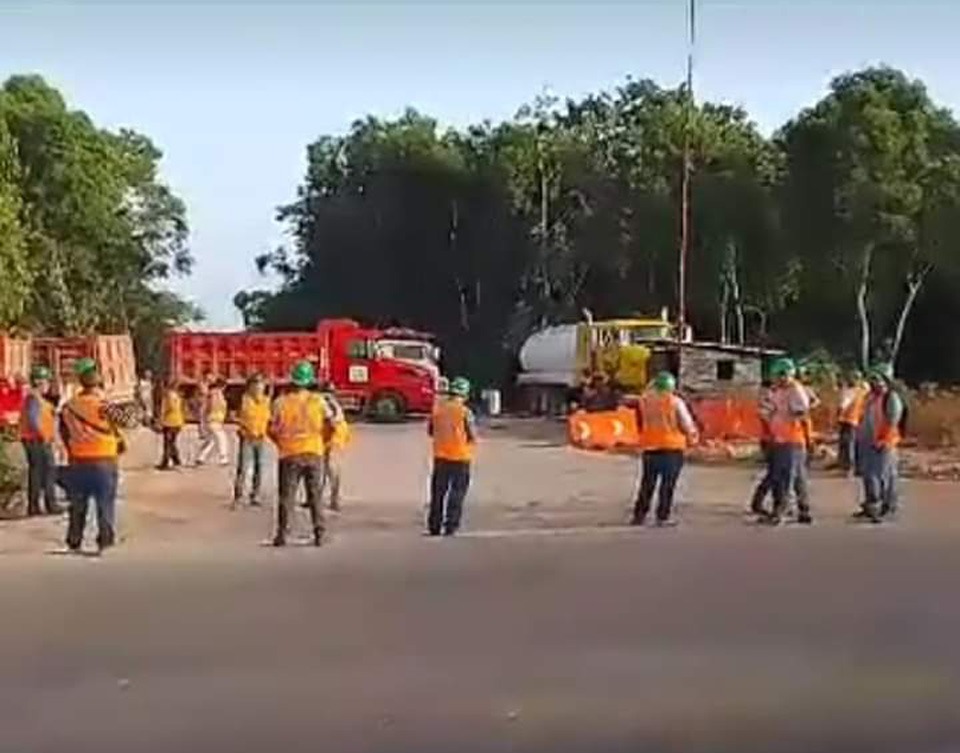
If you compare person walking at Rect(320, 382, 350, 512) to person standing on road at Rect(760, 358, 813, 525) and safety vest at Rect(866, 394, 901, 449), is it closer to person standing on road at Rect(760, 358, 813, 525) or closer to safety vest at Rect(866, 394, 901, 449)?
person standing on road at Rect(760, 358, 813, 525)

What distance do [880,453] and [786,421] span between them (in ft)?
3.97

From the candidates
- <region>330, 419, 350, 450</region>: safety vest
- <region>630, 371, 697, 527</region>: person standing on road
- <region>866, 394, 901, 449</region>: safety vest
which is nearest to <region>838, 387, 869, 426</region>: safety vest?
<region>866, 394, 901, 449</region>: safety vest

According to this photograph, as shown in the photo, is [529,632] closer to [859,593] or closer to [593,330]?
[859,593]

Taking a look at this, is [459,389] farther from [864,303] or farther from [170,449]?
[864,303]

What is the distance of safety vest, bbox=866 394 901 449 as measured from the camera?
22.1 m

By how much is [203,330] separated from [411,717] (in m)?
49.2

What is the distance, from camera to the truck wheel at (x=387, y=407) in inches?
2185

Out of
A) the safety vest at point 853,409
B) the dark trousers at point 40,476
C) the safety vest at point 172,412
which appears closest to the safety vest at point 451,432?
the dark trousers at point 40,476

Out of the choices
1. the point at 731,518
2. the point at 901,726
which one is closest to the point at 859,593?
the point at 901,726

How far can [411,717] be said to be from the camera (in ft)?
31.0

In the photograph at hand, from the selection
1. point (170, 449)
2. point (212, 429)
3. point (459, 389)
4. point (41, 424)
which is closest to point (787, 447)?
point (459, 389)

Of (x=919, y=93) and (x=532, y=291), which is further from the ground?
(x=919, y=93)

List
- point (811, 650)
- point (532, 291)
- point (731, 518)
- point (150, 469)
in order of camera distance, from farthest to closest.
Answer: point (532, 291) → point (150, 469) → point (731, 518) → point (811, 650)

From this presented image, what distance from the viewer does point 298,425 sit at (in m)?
19.1
